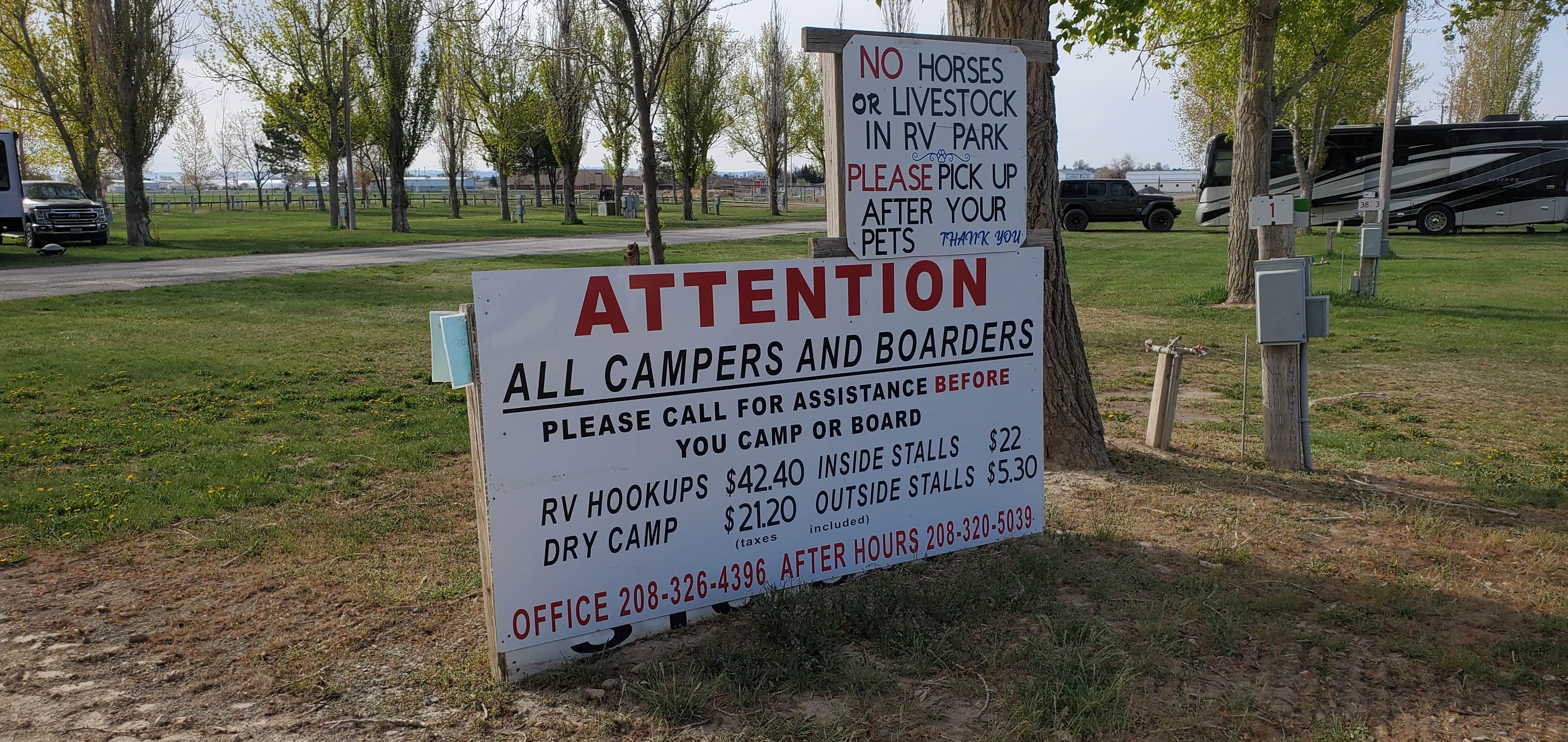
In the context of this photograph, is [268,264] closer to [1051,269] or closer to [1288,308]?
[1051,269]

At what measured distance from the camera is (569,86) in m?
18.6

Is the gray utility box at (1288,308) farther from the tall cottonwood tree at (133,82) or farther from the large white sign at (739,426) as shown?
the tall cottonwood tree at (133,82)

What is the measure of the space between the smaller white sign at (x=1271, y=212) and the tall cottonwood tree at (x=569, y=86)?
22.1 ft

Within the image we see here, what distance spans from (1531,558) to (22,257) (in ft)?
86.2

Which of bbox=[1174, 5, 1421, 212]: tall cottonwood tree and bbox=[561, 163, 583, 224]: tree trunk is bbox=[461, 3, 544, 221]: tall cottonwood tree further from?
bbox=[1174, 5, 1421, 212]: tall cottonwood tree

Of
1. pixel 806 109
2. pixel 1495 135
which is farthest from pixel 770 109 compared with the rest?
pixel 1495 135

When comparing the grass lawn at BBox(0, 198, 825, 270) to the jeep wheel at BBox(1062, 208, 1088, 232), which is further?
the jeep wheel at BBox(1062, 208, 1088, 232)

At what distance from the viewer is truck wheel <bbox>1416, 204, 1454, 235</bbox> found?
31938mm

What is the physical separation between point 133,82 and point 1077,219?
95.1 ft

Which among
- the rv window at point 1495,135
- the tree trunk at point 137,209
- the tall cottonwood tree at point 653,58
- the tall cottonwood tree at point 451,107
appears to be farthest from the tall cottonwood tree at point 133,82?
the rv window at point 1495,135

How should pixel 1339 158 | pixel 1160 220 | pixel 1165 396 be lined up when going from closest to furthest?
pixel 1165 396 < pixel 1339 158 < pixel 1160 220

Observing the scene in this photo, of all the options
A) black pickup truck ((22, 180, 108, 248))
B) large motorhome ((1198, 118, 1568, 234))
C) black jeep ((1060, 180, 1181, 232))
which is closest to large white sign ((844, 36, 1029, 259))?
black pickup truck ((22, 180, 108, 248))

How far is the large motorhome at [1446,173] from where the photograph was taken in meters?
30.7

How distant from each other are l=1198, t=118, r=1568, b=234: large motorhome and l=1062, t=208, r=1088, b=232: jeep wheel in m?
5.07
